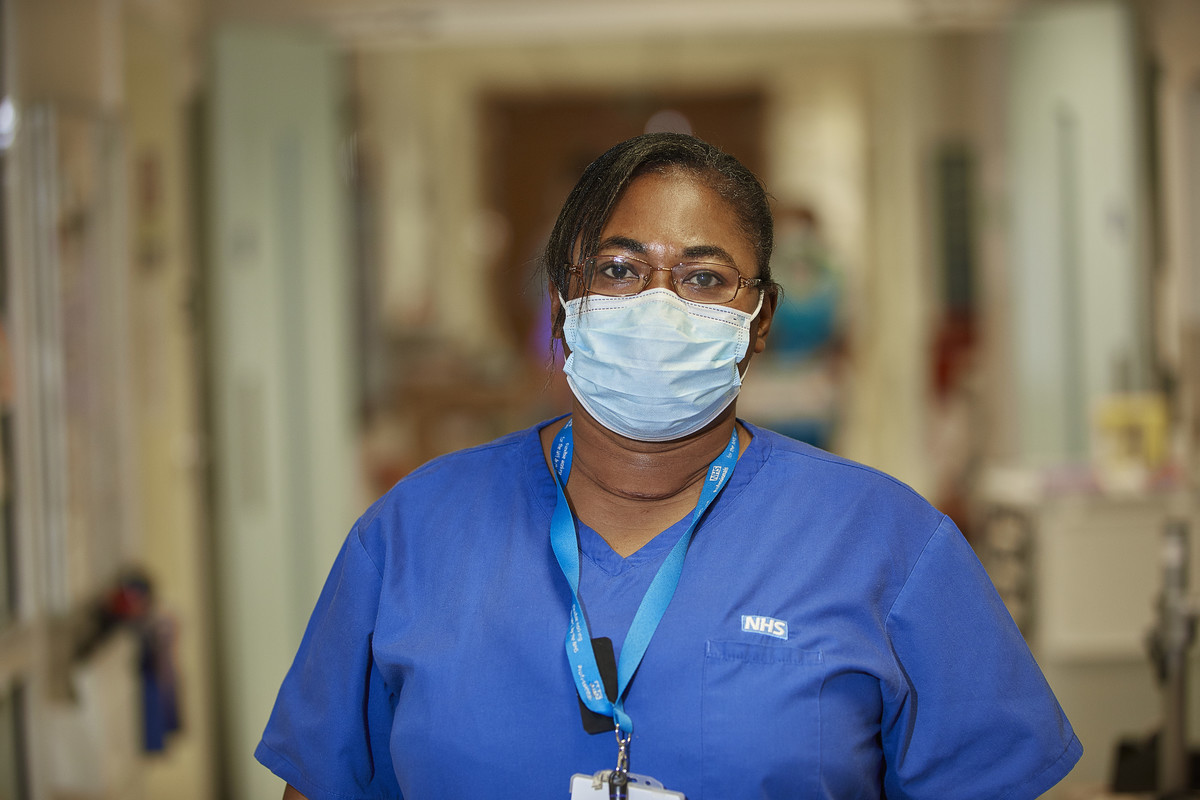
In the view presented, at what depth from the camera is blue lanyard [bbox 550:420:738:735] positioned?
967mm

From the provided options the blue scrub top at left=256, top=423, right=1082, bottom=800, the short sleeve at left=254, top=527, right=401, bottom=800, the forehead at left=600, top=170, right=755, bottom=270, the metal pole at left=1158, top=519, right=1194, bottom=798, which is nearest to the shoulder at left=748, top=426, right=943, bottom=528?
the blue scrub top at left=256, top=423, right=1082, bottom=800

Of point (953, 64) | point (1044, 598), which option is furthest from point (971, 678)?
point (953, 64)

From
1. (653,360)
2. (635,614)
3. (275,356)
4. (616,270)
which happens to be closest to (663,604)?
(635,614)

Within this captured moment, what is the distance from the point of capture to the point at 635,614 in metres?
1.02

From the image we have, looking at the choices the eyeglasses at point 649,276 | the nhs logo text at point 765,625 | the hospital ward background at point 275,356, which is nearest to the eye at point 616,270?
the eyeglasses at point 649,276

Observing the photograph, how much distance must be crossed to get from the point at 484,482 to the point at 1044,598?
197 centimetres

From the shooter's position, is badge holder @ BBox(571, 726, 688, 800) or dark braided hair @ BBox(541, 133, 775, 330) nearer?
badge holder @ BBox(571, 726, 688, 800)

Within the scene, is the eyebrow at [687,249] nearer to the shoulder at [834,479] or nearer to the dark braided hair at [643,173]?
the dark braided hair at [643,173]

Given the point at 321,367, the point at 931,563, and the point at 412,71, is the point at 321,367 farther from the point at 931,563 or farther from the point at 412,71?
the point at 412,71

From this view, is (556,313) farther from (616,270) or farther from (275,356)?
(275,356)

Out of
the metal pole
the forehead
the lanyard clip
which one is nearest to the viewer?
the lanyard clip

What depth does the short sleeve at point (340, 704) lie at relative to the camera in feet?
3.59

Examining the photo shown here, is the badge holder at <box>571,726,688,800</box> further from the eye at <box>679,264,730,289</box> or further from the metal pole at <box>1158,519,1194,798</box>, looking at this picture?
the metal pole at <box>1158,519,1194,798</box>

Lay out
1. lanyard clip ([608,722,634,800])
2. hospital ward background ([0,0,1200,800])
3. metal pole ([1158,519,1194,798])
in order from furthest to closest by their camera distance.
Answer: hospital ward background ([0,0,1200,800]), metal pole ([1158,519,1194,798]), lanyard clip ([608,722,634,800])
